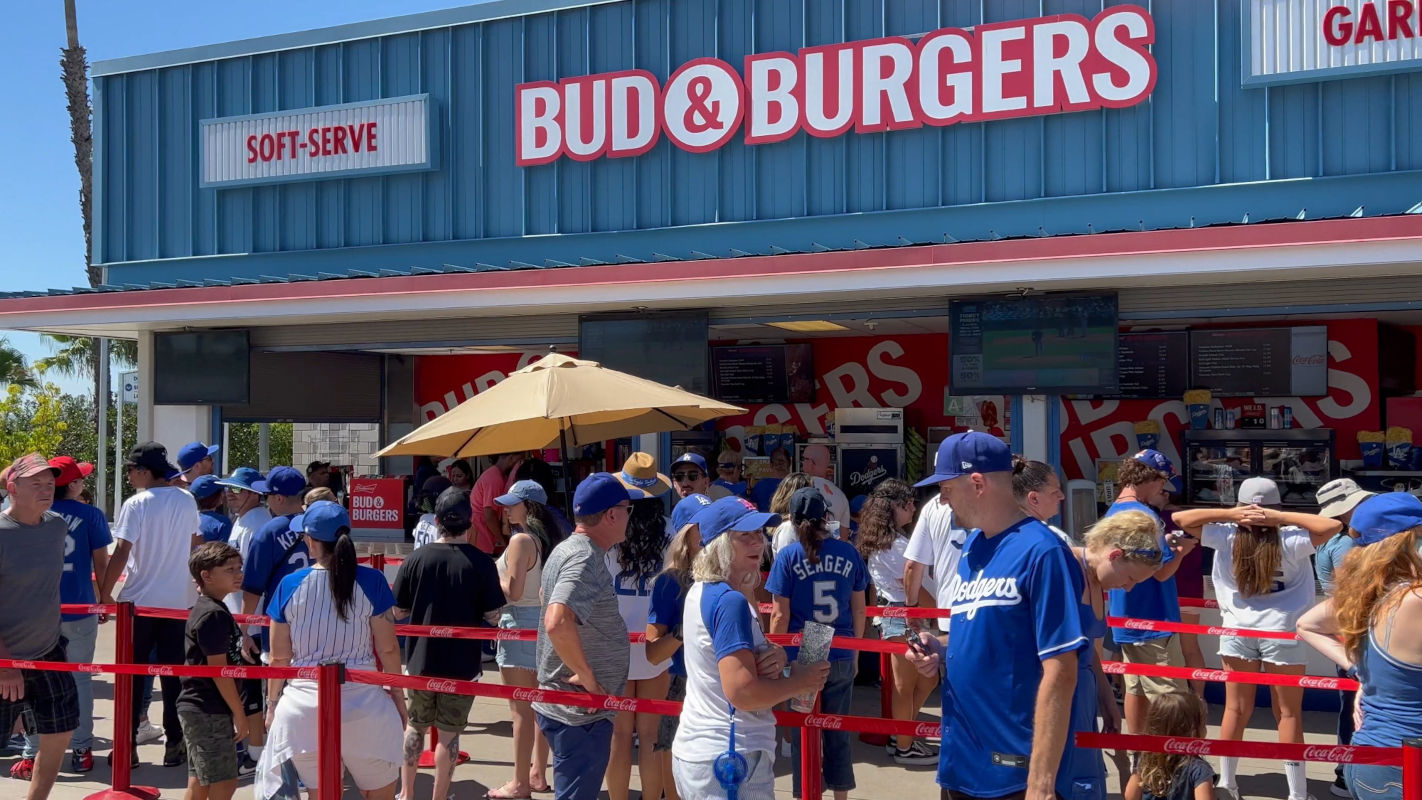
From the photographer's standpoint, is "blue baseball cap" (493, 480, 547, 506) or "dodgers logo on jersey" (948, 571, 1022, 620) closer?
"dodgers logo on jersey" (948, 571, 1022, 620)

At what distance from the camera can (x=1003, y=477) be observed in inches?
150

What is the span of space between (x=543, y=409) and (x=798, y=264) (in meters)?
3.07

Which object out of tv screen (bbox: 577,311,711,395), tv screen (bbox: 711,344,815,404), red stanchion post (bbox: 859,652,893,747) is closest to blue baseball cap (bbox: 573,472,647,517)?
red stanchion post (bbox: 859,652,893,747)

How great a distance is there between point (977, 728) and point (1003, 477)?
75 cm

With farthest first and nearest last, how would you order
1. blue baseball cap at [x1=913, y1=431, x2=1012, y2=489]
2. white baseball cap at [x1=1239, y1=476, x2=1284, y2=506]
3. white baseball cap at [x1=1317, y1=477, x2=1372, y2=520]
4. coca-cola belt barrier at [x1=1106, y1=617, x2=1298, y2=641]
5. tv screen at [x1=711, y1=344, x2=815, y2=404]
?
1. tv screen at [x1=711, y1=344, x2=815, y2=404]
2. white baseball cap at [x1=1239, y1=476, x2=1284, y2=506]
3. coca-cola belt barrier at [x1=1106, y1=617, x2=1298, y2=641]
4. white baseball cap at [x1=1317, y1=477, x2=1372, y2=520]
5. blue baseball cap at [x1=913, y1=431, x2=1012, y2=489]

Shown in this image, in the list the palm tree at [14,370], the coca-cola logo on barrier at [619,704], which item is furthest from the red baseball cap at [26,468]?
the palm tree at [14,370]

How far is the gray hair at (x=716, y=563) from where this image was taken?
4.17 meters

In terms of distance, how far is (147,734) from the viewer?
8391mm

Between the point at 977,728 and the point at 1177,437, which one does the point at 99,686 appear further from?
the point at 1177,437

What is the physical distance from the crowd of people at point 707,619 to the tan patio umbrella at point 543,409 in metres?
0.40

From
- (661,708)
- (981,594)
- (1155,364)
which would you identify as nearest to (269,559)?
(661,708)

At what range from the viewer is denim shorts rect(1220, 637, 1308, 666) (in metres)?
6.80

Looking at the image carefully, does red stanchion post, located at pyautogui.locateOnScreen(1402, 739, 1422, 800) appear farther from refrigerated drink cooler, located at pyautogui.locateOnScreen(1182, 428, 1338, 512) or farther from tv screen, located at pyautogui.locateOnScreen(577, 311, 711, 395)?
refrigerated drink cooler, located at pyautogui.locateOnScreen(1182, 428, 1338, 512)

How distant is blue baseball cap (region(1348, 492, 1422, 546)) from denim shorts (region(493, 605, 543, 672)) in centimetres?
410
